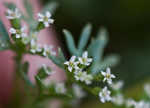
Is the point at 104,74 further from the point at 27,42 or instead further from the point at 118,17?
the point at 118,17

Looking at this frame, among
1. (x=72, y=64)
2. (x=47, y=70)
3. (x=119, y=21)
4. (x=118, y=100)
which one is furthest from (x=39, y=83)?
(x=119, y=21)

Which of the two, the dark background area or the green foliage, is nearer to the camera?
the green foliage

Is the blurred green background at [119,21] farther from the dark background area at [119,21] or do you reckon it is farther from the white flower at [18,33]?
the white flower at [18,33]

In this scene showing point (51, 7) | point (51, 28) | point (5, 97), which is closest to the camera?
point (51, 7)

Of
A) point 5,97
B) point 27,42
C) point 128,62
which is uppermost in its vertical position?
point 128,62

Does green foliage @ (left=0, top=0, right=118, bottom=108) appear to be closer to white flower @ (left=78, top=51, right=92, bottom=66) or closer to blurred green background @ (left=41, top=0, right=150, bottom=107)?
white flower @ (left=78, top=51, right=92, bottom=66)

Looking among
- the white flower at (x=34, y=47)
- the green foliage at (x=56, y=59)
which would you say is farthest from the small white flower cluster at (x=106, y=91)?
the white flower at (x=34, y=47)

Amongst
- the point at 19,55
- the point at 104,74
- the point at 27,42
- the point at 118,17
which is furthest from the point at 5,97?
the point at 118,17

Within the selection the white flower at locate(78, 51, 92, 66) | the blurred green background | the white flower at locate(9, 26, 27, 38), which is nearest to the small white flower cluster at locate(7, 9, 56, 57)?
the white flower at locate(9, 26, 27, 38)

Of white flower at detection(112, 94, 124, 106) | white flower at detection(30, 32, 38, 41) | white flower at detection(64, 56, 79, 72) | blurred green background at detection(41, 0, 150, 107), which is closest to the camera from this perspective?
white flower at detection(64, 56, 79, 72)
